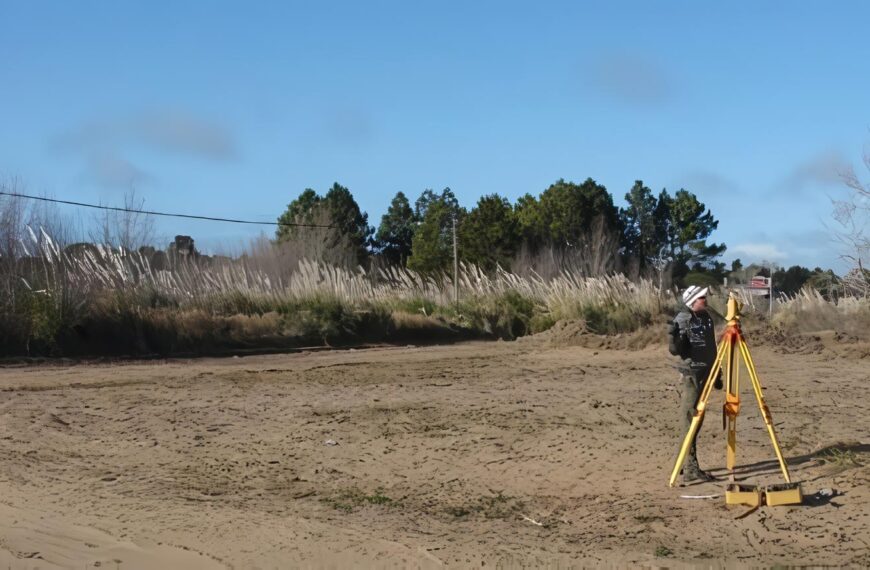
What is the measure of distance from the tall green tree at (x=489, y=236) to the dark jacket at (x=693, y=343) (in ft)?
130

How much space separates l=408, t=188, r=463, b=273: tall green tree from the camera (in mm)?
52500

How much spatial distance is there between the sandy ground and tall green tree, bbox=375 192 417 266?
1766 inches

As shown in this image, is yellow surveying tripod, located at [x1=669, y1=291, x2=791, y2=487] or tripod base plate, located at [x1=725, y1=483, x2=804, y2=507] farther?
yellow surveying tripod, located at [x1=669, y1=291, x2=791, y2=487]

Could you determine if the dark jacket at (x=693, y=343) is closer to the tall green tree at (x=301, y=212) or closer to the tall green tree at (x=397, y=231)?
the tall green tree at (x=301, y=212)

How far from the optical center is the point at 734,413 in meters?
9.41

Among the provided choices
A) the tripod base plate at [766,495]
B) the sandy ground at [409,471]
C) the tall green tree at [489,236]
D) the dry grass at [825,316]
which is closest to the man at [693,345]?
the tripod base plate at [766,495]

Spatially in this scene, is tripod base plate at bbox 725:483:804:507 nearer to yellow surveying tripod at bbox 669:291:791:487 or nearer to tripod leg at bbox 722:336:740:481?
yellow surveying tripod at bbox 669:291:791:487

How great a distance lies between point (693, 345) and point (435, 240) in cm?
4379

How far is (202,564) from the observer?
25.8 feet

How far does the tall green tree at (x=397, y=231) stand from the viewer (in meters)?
62.7

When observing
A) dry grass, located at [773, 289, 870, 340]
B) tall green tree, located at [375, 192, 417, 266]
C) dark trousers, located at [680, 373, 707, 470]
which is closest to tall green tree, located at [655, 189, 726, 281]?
tall green tree, located at [375, 192, 417, 266]

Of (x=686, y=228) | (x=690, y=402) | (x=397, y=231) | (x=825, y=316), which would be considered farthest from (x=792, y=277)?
(x=690, y=402)

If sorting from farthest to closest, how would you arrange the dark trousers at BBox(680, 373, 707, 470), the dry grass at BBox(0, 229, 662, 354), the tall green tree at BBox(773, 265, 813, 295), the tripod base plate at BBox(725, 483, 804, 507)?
1. the tall green tree at BBox(773, 265, 813, 295)
2. the dry grass at BBox(0, 229, 662, 354)
3. the dark trousers at BBox(680, 373, 707, 470)
4. the tripod base plate at BBox(725, 483, 804, 507)

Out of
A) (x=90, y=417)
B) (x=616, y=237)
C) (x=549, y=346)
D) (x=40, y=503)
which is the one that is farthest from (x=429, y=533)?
(x=616, y=237)
